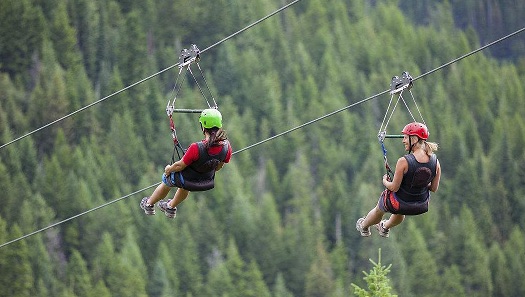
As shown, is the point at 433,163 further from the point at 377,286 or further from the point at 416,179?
the point at 377,286

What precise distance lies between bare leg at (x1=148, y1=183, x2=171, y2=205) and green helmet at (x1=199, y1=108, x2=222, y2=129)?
1.18m

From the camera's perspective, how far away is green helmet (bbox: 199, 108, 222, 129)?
14969 millimetres

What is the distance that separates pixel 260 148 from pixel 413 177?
329 feet

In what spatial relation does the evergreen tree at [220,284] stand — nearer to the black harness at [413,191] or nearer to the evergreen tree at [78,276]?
the evergreen tree at [78,276]

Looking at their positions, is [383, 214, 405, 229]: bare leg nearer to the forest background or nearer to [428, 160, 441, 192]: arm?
[428, 160, 441, 192]: arm

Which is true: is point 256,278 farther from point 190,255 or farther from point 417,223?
point 417,223

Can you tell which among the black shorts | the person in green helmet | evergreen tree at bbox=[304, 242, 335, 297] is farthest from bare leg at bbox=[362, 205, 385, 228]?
evergreen tree at bbox=[304, 242, 335, 297]

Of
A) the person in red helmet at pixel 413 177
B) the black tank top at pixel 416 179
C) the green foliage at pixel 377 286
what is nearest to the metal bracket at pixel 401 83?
the person in red helmet at pixel 413 177

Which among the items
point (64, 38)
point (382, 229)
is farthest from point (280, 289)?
point (382, 229)

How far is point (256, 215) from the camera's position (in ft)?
329

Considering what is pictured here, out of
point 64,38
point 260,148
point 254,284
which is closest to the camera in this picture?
point 254,284

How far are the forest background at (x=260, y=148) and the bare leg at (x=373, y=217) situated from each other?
73411 millimetres

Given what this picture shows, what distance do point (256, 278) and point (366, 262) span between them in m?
9.57

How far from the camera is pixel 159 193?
16109 mm
